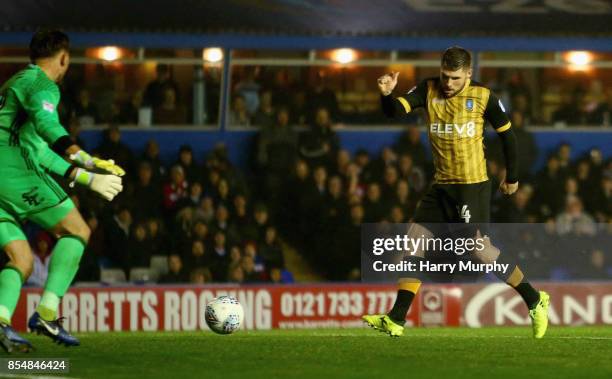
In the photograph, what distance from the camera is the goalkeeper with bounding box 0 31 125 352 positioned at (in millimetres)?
8945

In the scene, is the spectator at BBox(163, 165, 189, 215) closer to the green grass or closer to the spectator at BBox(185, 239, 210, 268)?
the spectator at BBox(185, 239, 210, 268)

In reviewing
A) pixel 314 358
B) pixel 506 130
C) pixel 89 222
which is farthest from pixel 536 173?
pixel 314 358

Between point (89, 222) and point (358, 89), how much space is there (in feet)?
15.1

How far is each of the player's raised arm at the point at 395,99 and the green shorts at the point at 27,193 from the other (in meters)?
2.55

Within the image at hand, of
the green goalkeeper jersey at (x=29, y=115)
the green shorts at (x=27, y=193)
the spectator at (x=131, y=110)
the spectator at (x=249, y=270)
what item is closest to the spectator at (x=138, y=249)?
the spectator at (x=249, y=270)

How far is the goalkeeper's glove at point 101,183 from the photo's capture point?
8898 millimetres

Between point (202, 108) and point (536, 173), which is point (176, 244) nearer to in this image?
point (202, 108)

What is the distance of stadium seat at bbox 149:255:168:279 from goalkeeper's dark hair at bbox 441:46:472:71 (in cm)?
772

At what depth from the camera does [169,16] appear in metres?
18.7

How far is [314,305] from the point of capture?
55.7ft

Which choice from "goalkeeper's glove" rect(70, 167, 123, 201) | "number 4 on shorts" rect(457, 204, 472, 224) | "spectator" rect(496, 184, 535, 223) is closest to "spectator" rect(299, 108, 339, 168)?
"spectator" rect(496, 184, 535, 223)

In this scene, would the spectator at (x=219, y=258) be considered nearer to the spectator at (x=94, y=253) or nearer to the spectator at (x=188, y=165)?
the spectator at (x=188, y=165)

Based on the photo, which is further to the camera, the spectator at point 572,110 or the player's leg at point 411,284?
the spectator at point 572,110

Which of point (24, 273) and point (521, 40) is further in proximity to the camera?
point (521, 40)
